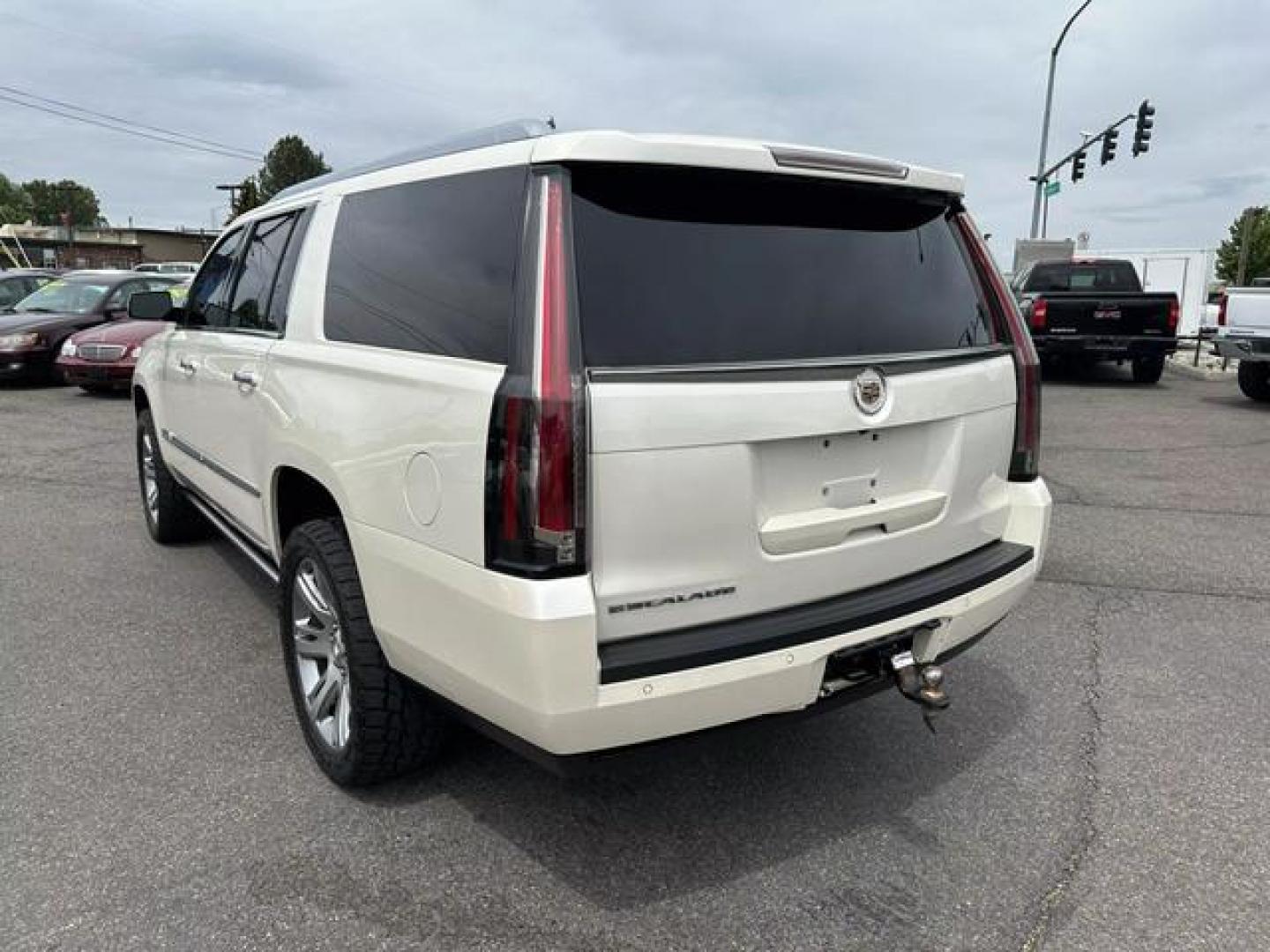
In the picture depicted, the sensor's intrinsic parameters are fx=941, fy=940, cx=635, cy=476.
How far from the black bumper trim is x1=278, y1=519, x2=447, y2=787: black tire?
29.2 inches

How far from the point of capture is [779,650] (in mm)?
2252

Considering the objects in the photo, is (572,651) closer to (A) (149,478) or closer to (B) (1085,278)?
(A) (149,478)

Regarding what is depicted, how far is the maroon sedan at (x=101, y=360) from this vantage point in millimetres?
12070

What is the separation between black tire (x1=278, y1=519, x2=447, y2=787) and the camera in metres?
2.67

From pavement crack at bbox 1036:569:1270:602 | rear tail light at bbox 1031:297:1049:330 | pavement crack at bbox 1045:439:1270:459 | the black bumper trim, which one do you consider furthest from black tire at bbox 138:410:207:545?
rear tail light at bbox 1031:297:1049:330

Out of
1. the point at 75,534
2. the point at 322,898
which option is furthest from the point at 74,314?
the point at 322,898

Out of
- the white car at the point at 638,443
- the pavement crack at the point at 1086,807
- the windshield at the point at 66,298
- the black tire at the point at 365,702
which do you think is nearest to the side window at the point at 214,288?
the white car at the point at 638,443

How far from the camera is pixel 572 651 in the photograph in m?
2.01

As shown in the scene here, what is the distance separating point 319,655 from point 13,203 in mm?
154709

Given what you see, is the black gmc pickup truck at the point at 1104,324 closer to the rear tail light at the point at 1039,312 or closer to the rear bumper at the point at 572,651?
the rear tail light at the point at 1039,312

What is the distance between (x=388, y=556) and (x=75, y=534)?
4565mm

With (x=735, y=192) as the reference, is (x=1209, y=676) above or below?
below

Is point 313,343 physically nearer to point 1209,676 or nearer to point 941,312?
point 941,312

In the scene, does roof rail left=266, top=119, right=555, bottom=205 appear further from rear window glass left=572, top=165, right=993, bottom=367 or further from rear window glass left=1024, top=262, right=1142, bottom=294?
rear window glass left=1024, top=262, right=1142, bottom=294
